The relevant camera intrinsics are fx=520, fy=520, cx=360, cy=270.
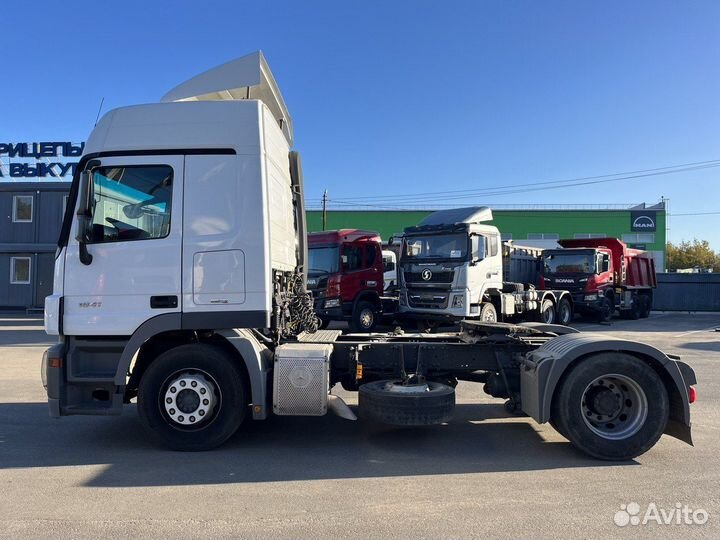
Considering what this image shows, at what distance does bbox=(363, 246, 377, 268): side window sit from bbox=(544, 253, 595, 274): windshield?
339 inches

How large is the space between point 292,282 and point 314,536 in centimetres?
320

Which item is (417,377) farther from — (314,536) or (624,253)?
(624,253)

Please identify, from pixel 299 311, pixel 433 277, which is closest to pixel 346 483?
pixel 299 311

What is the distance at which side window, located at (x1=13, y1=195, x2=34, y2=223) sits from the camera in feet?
79.2

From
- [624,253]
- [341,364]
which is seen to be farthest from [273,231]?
[624,253]

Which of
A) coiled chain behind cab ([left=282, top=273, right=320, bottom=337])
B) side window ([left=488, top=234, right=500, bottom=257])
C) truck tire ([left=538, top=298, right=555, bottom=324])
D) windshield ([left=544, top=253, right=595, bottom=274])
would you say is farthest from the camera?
windshield ([left=544, top=253, right=595, bottom=274])

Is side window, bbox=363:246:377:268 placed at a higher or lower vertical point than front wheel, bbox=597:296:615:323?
higher

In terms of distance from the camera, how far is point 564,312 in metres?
19.6

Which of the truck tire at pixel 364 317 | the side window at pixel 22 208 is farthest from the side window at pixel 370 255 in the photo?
the side window at pixel 22 208

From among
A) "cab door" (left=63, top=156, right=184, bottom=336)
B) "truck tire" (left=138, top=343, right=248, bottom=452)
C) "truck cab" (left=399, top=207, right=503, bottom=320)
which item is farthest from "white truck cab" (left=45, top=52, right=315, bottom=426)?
"truck cab" (left=399, top=207, right=503, bottom=320)

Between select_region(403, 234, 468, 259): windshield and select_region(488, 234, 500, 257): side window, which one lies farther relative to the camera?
select_region(488, 234, 500, 257): side window

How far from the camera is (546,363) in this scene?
4.85m

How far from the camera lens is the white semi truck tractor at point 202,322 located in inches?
190

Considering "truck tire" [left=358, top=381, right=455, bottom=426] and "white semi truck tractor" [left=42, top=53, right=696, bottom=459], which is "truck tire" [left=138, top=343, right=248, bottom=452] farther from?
"truck tire" [left=358, top=381, right=455, bottom=426]
